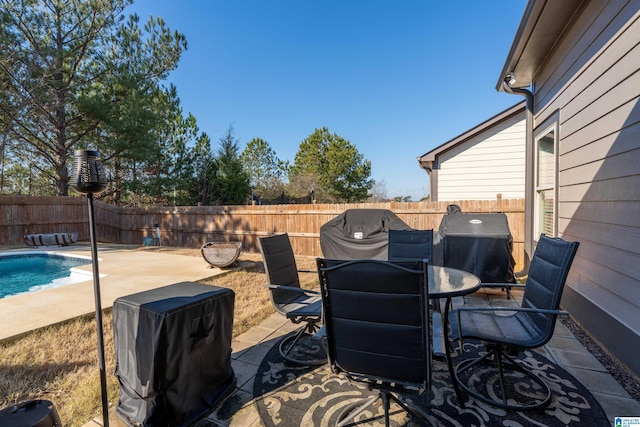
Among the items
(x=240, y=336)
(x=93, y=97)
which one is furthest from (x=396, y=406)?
(x=93, y=97)

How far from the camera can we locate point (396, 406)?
6.04ft

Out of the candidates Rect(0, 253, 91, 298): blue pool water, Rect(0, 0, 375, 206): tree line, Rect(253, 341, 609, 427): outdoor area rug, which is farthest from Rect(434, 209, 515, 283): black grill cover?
Rect(0, 0, 375, 206): tree line

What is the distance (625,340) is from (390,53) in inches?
357

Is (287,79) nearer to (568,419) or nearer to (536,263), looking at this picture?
(536,263)

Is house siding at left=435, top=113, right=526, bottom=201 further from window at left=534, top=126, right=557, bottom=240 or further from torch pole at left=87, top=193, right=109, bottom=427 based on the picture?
torch pole at left=87, top=193, right=109, bottom=427

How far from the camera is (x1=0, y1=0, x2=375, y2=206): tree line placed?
8625mm

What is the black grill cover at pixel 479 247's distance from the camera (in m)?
4.11

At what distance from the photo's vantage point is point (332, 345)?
1.56m

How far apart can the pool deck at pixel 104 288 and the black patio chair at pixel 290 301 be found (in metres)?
2.46

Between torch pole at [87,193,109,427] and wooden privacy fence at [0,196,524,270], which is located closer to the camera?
torch pole at [87,193,109,427]

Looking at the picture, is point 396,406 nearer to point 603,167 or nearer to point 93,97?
point 603,167

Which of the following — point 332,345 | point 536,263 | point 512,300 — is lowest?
point 512,300

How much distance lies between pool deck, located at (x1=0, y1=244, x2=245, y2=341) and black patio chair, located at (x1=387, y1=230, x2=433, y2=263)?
134 inches

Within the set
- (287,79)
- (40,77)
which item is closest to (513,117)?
(287,79)
